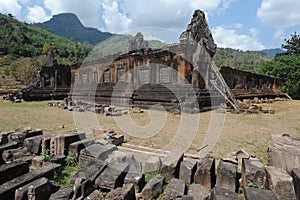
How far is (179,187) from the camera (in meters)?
2.74

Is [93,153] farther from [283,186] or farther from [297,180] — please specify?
[297,180]

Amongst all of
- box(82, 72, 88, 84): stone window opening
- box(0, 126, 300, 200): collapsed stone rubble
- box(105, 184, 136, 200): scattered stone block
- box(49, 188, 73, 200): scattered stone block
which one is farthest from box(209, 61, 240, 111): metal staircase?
box(82, 72, 88, 84): stone window opening

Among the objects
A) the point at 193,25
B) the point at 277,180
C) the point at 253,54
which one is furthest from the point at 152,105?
the point at 253,54

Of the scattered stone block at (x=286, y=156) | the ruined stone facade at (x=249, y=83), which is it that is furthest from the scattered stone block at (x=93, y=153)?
the ruined stone facade at (x=249, y=83)

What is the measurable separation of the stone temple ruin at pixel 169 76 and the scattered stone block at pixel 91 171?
29.0 ft

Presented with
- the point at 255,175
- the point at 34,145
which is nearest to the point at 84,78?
the point at 34,145

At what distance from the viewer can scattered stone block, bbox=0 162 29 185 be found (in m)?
2.89

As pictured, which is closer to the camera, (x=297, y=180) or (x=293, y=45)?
(x=297, y=180)

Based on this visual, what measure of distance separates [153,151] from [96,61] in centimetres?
1772

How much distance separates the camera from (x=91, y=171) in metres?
3.12

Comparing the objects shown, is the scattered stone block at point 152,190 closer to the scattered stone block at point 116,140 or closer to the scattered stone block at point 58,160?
the scattered stone block at point 58,160

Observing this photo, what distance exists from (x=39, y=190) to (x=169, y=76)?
11581mm

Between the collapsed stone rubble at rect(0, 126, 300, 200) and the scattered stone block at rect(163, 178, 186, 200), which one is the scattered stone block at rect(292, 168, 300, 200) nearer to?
the collapsed stone rubble at rect(0, 126, 300, 200)

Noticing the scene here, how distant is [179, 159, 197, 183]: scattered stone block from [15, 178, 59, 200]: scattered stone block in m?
1.90
